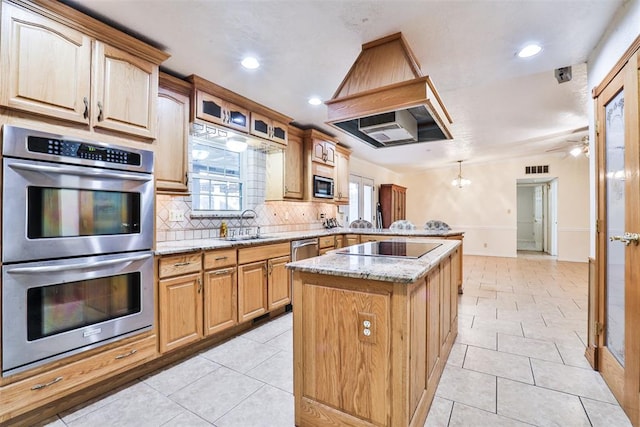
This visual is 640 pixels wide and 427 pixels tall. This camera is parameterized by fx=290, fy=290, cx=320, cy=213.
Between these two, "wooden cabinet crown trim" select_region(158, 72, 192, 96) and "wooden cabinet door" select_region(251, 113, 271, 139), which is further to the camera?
"wooden cabinet door" select_region(251, 113, 271, 139)

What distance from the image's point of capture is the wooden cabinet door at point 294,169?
404 centimetres

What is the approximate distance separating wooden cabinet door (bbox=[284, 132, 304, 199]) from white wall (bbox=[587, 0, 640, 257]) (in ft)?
10.3

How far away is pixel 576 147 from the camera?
18.6 ft

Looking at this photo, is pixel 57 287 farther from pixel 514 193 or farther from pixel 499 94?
pixel 514 193

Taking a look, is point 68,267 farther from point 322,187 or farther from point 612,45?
point 612,45

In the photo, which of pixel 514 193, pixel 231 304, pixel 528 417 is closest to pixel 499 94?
pixel 528 417

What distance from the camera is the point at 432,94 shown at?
6.25ft

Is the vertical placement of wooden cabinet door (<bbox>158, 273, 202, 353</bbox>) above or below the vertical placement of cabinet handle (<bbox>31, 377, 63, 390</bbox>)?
above

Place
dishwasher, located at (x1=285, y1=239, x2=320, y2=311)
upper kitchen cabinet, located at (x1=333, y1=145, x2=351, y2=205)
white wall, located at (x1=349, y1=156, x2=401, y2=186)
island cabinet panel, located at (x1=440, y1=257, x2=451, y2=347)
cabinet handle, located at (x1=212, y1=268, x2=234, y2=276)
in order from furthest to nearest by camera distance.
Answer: white wall, located at (x1=349, y1=156, x2=401, y2=186), upper kitchen cabinet, located at (x1=333, y1=145, x2=351, y2=205), dishwasher, located at (x1=285, y1=239, x2=320, y2=311), cabinet handle, located at (x1=212, y1=268, x2=234, y2=276), island cabinet panel, located at (x1=440, y1=257, x2=451, y2=347)

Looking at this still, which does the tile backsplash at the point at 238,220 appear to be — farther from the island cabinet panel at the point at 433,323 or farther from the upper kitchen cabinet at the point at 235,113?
the island cabinet panel at the point at 433,323

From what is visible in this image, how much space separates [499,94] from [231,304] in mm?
3703

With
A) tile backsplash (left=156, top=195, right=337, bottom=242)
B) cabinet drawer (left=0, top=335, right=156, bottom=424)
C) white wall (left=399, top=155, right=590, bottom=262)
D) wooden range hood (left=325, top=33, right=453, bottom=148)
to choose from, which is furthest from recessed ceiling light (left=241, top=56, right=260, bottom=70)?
white wall (left=399, top=155, right=590, bottom=262)

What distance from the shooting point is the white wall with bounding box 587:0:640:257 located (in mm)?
1711

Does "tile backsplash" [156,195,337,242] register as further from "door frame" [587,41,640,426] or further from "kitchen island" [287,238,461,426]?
"door frame" [587,41,640,426]
